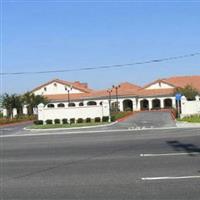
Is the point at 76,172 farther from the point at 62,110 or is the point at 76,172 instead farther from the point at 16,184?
the point at 62,110

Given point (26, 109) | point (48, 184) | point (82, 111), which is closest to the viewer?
point (48, 184)

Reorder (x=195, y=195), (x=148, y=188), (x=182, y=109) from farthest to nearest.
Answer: (x=182, y=109), (x=148, y=188), (x=195, y=195)

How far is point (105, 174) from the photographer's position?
11289mm

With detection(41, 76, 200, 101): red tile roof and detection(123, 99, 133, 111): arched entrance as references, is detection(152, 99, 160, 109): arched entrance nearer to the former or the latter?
detection(41, 76, 200, 101): red tile roof

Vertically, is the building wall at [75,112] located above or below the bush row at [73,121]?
above

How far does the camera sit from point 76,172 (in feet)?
39.2

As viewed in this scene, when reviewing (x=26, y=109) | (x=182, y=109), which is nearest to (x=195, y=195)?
(x=182, y=109)

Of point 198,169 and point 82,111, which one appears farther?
point 82,111

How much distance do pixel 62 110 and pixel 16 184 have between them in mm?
40900

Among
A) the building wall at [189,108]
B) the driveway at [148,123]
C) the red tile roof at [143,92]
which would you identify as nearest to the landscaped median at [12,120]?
the driveway at [148,123]

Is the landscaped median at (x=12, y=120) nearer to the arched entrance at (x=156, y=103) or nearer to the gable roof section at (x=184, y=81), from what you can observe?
the arched entrance at (x=156, y=103)

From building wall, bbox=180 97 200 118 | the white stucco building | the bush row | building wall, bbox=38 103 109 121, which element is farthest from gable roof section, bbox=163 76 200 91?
the bush row

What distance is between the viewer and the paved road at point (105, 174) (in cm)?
907

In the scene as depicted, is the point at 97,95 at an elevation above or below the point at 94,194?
above
